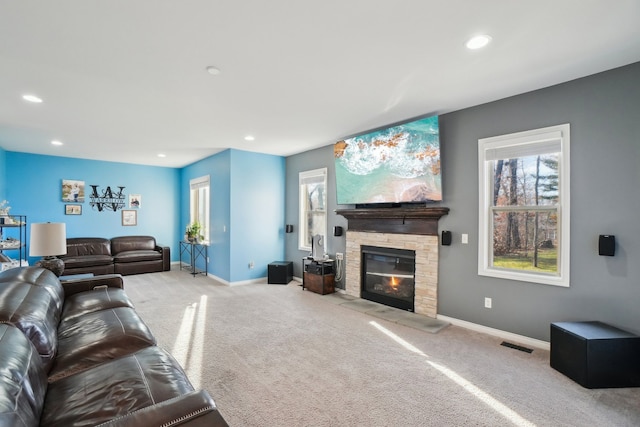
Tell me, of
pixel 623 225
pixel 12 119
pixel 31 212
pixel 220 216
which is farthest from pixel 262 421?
pixel 31 212

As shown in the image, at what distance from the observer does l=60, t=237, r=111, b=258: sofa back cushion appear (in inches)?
259

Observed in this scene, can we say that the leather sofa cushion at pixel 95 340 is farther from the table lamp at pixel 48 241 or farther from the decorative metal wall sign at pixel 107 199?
the decorative metal wall sign at pixel 107 199

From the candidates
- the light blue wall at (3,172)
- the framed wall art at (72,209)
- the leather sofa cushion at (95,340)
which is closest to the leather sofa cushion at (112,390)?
the leather sofa cushion at (95,340)

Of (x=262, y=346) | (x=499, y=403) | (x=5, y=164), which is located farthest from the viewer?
(x=5, y=164)

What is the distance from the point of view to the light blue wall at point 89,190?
644 centimetres

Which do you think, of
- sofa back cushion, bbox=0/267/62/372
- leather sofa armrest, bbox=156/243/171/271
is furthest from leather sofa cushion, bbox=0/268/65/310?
leather sofa armrest, bbox=156/243/171/271

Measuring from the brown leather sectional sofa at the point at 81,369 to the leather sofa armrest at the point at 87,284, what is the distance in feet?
1.82

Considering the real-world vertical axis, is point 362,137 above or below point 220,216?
above

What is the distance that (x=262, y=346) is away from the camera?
320 cm

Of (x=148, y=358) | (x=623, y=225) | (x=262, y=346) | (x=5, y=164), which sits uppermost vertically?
(x=5, y=164)

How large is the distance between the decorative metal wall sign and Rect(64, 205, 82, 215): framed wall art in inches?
10.0

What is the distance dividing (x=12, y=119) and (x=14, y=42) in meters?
2.65

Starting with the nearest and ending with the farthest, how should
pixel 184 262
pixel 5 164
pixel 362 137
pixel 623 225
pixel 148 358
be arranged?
pixel 148 358
pixel 623 225
pixel 362 137
pixel 5 164
pixel 184 262

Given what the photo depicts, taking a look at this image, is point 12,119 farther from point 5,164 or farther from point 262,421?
point 262,421
